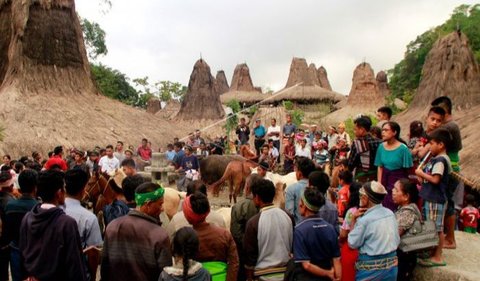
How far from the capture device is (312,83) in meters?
46.2

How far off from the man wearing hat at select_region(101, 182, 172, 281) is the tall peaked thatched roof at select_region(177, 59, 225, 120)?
31.1 metres

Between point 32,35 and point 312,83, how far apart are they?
3132 centimetres

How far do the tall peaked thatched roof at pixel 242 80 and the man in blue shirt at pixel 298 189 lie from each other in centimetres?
4155

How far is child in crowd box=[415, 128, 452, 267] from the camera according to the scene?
497 cm

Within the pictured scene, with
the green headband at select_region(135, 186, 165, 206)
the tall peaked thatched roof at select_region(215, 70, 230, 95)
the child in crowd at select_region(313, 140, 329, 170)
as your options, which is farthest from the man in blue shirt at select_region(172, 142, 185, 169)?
the tall peaked thatched roof at select_region(215, 70, 230, 95)

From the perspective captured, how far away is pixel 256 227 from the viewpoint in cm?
434

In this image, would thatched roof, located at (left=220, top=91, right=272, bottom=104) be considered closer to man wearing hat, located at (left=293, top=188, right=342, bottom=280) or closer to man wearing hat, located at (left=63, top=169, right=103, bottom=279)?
man wearing hat, located at (left=63, top=169, right=103, bottom=279)

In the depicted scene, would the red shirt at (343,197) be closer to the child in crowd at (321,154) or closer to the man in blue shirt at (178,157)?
the child in crowd at (321,154)

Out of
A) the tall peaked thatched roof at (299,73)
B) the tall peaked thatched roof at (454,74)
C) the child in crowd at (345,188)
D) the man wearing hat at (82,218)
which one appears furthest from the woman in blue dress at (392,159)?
the tall peaked thatched roof at (299,73)

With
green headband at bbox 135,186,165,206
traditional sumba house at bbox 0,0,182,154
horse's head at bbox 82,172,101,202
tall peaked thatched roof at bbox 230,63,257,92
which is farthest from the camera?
tall peaked thatched roof at bbox 230,63,257,92

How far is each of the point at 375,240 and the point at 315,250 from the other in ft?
2.25

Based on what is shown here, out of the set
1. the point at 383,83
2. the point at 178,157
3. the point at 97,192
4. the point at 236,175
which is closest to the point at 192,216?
the point at 97,192

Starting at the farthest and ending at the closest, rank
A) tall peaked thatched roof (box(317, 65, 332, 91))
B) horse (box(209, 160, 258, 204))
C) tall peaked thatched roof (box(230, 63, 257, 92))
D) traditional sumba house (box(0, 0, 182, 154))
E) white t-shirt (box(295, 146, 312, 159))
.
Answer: tall peaked thatched roof (box(317, 65, 332, 91)), tall peaked thatched roof (box(230, 63, 257, 92)), traditional sumba house (box(0, 0, 182, 154)), white t-shirt (box(295, 146, 312, 159)), horse (box(209, 160, 258, 204))

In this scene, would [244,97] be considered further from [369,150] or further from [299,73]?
[369,150]
